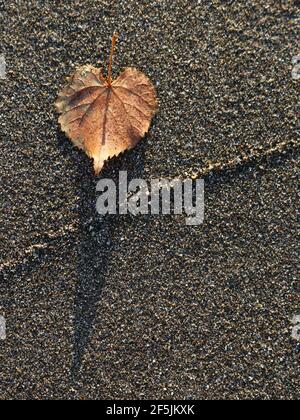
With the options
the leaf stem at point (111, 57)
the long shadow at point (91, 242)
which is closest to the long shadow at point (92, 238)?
the long shadow at point (91, 242)

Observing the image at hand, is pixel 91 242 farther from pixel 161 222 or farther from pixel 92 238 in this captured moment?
pixel 161 222

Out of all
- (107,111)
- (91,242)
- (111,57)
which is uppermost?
A: (111,57)

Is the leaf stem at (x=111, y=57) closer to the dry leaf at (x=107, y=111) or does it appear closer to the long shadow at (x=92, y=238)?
the dry leaf at (x=107, y=111)

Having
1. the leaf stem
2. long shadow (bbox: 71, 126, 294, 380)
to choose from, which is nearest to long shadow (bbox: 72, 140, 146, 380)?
long shadow (bbox: 71, 126, 294, 380)

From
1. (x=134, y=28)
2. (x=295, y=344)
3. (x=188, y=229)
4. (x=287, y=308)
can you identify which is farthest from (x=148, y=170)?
(x=295, y=344)

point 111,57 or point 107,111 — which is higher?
point 111,57

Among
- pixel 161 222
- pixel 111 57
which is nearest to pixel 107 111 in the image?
pixel 111 57
